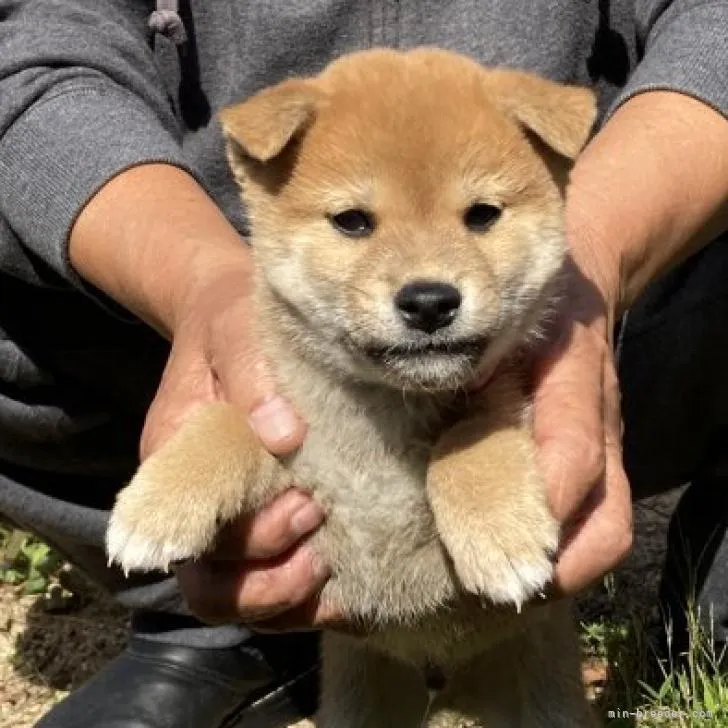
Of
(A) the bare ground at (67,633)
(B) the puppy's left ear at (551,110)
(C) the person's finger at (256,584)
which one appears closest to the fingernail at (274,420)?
(C) the person's finger at (256,584)

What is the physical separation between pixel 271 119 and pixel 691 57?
3.60ft

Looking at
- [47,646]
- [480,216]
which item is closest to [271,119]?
[480,216]

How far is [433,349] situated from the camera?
2115 millimetres

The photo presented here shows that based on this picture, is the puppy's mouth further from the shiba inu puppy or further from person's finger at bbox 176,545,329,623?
person's finger at bbox 176,545,329,623

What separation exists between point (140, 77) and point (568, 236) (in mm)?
1162

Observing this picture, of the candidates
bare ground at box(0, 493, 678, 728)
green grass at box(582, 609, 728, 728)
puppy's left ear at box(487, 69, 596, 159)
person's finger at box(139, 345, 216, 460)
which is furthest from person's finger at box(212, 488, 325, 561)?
bare ground at box(0, 493, 678, 728)

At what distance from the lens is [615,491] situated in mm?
2365

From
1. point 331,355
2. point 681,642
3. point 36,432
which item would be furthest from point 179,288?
point 681,642

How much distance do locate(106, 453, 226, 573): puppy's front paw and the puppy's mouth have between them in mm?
382

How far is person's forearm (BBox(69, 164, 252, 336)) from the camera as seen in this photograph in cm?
270

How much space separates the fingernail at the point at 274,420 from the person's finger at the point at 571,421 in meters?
0.44

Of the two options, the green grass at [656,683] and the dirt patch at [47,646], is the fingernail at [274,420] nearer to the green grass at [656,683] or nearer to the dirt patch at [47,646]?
the green grass at [656,683]

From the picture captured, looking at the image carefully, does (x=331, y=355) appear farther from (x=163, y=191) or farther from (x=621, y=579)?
(x=621, y=579)

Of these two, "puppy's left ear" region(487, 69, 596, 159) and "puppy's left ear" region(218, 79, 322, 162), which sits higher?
"puppy's left ear" region(218, 79, 322, 162)
